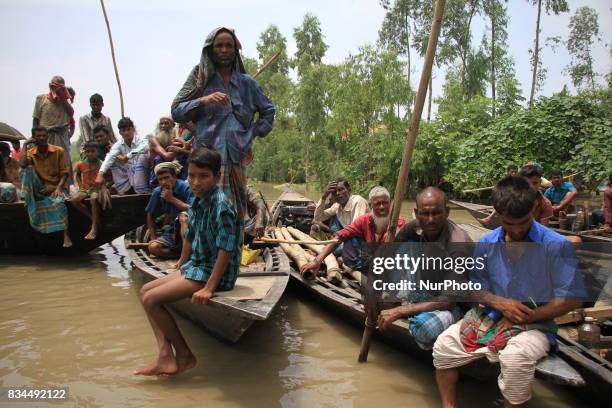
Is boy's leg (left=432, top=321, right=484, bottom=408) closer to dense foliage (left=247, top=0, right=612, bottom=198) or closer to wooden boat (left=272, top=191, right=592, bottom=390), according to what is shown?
wooden boat (left=272, top=191, right=592, bottom=390)

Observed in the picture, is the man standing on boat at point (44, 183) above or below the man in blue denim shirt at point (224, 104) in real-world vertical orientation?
below

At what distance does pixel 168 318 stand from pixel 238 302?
476mm

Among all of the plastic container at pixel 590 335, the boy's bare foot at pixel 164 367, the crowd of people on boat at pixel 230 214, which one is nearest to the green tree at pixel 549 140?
the crowd of people on boat at pixel 230 214

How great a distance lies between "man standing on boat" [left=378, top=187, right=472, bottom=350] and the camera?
257 cm

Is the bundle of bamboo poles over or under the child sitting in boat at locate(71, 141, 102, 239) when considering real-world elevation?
under

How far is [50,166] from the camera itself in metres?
6.02

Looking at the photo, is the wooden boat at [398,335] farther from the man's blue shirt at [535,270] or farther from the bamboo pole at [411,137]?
the man's blue shirt at [535,270]

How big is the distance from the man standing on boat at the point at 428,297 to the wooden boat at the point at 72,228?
4024mm

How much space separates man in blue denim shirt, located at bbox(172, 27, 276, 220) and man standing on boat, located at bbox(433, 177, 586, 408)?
219cm

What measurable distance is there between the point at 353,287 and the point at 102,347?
6.98ft

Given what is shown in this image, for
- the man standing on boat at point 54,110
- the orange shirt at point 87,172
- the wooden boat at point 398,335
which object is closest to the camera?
the wooden boat at point 398,335

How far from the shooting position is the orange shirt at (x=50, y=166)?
595 centimetres

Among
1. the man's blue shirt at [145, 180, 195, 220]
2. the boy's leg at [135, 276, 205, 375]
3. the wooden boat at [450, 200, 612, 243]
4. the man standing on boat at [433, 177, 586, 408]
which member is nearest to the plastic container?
the man standing on boat at [433, 177, 586, 408]

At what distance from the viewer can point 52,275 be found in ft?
18.9
